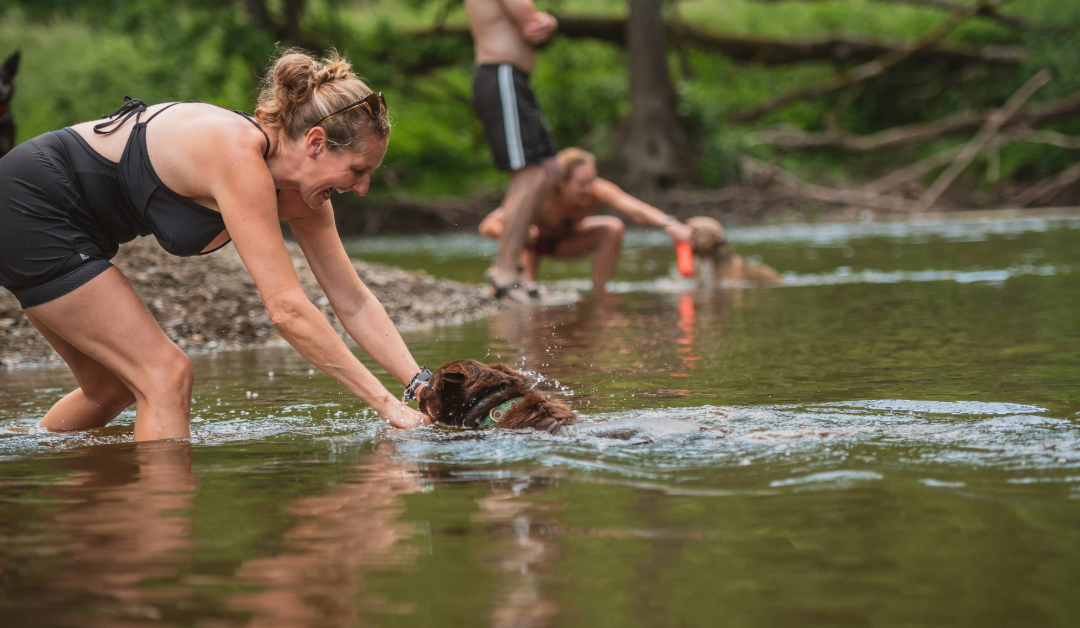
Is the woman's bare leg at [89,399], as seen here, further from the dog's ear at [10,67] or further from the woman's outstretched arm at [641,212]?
the woman's outstretched arm at [641,212]

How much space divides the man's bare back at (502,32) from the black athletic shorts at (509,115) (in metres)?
0.08

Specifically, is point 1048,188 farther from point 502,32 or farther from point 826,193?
point 502,32

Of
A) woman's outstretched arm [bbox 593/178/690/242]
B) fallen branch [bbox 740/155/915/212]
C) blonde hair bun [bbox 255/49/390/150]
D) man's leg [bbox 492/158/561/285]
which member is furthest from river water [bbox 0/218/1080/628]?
fallen branch [bbox 740/155/915/212]

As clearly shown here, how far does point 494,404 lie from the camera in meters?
4.31

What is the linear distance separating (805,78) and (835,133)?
475 centimetres

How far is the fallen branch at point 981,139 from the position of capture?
19.8 metres

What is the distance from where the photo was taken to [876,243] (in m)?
14.7

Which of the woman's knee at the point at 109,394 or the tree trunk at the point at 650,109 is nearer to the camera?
the woman's knee at the point at 109,394

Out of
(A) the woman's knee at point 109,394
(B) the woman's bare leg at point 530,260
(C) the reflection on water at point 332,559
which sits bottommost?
(C) the reflection on water at point 332,559

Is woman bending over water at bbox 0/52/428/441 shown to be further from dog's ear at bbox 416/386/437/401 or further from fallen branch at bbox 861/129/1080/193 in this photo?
fallen branch at bbox 861/129/1080/193

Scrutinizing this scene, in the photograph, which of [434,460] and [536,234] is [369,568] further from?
[536,234]

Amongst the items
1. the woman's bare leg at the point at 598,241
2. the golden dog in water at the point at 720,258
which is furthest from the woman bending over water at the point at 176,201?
the golden dog in water at the point at 720,258

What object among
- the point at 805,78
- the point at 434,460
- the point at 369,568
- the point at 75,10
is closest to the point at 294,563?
the point at 369,568

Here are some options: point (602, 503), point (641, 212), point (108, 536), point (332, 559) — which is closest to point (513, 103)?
point (641, 212)
